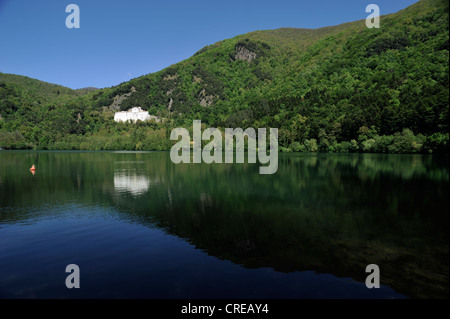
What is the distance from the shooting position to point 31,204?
3231 cm

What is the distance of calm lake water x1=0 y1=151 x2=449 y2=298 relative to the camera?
527 inches

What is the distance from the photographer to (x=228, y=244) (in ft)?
61.9

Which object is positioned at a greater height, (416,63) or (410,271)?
(416,63)

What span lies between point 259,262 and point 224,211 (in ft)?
40.5

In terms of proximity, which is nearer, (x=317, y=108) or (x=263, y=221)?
(x=263, y=221)

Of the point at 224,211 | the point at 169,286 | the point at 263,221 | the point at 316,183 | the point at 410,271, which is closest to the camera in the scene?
the point at 169,286

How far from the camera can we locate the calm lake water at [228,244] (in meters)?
13.4

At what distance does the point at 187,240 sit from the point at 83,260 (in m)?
6.22

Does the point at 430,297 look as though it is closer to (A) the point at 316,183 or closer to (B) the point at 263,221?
(B) the point at 263,221
